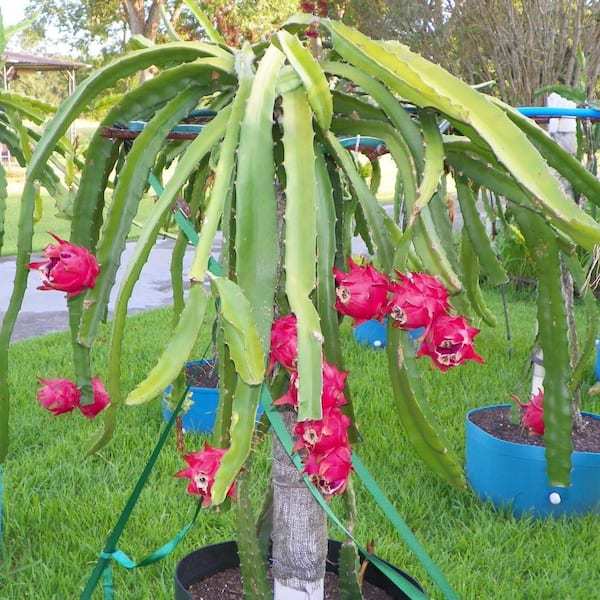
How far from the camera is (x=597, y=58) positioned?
17.5 ft

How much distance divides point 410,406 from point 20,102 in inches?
47.5

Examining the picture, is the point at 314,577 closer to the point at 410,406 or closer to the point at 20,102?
the point at 410,406

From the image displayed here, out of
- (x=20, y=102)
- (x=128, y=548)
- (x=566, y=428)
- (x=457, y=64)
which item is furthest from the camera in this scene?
(x=457, y=64)

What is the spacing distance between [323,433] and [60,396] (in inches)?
22.5

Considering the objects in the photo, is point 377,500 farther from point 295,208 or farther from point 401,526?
point 295,208

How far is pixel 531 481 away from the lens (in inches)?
80.1

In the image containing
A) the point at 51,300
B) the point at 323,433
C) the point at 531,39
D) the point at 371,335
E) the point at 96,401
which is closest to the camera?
the point at 323,433

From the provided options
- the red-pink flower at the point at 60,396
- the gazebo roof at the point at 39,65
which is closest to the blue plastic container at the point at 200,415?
the red-pink flower at the point at 60,396

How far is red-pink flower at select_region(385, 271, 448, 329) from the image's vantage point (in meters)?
0.82

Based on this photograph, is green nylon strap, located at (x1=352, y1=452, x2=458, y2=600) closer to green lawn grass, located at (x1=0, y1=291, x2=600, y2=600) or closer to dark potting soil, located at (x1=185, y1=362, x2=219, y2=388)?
green lawn grass, located at (x1=0, y1=291, x2=600, y2=600)

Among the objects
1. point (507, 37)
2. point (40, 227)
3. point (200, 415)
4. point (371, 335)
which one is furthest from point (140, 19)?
point (200, 415)

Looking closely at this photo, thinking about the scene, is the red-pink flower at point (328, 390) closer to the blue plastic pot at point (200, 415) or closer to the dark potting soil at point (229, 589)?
the dark potting soil at point (229, 589)

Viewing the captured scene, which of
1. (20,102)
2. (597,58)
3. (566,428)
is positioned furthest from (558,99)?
(597,58)

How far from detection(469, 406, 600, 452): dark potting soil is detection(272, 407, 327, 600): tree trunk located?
1147 mm
